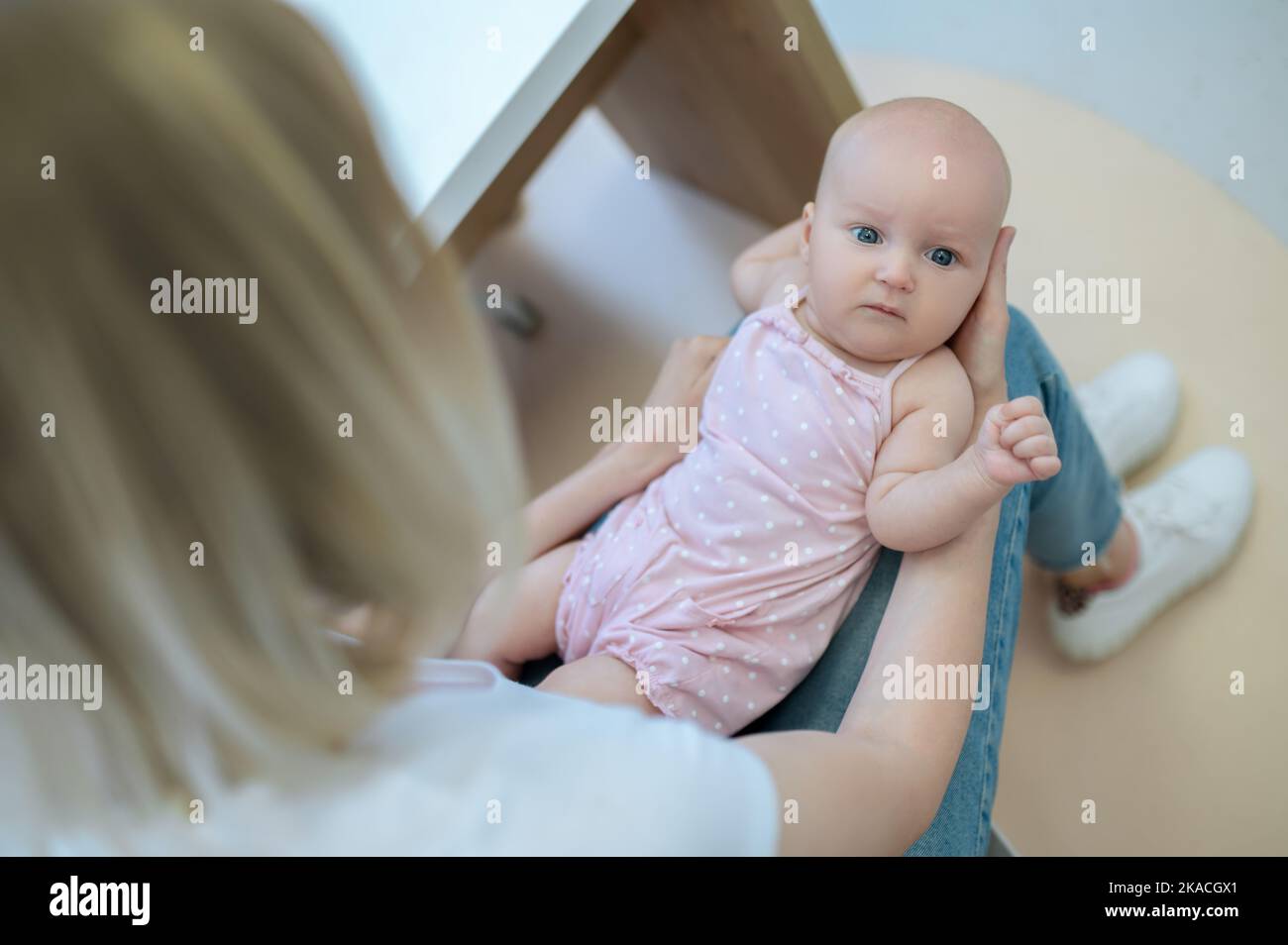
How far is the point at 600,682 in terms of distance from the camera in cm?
93

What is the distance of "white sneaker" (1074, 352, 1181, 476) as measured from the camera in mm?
1438

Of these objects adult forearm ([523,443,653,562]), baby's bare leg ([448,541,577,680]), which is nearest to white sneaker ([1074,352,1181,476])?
adult forearm ([523,443,653,562])

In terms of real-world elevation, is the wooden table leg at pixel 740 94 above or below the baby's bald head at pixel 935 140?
above

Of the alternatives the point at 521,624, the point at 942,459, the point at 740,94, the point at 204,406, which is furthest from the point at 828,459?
the point at 740,94

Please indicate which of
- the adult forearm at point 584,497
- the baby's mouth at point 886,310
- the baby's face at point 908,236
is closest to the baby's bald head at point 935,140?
the baby's face at point 908,236

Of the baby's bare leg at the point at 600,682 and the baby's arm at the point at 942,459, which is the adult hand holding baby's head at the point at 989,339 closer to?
the baby's arm at the point at 942,459

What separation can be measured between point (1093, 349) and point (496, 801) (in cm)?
131

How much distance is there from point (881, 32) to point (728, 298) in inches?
21.7

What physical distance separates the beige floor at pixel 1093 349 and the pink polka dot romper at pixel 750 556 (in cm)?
61

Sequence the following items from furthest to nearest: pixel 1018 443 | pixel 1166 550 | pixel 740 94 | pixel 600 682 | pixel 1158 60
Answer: pixel 1158 60, pixel 740 94, pixel 1166 550, pixel 600 682, pixel 1018 443

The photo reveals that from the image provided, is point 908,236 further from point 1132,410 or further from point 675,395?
point 1132,410

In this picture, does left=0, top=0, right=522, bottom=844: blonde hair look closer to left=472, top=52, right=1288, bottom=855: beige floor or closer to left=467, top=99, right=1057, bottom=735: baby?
left=467, top=99, right=1057, bottom=735: baby

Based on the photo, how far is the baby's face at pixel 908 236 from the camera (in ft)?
3.09

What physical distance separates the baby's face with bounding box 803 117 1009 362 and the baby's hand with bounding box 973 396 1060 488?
7.4 inches
